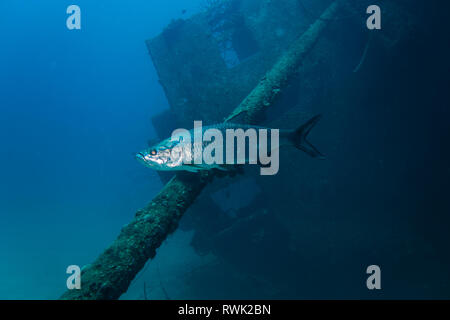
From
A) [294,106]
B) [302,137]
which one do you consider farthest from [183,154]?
[294,106]

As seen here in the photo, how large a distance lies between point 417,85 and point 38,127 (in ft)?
657

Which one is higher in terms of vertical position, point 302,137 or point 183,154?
point 302,137

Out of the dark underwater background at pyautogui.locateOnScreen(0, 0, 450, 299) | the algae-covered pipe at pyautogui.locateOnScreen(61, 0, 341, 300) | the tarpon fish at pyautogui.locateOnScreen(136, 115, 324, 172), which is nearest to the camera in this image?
the algae-covered pipe at pyautogui.locateOnScreen(61, 0, 341, 300)

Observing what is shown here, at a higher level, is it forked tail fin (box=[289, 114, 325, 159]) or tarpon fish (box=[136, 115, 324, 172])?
forked tail fin (box=[289, 114, 325, 159])

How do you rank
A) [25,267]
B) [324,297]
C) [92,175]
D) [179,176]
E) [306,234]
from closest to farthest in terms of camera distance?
[179,176]
[324,297]
[306,234]
[25,267]
[92,175]

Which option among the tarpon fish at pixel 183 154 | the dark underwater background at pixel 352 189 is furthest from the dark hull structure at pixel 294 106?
the tarpon fish at pixel 183 154

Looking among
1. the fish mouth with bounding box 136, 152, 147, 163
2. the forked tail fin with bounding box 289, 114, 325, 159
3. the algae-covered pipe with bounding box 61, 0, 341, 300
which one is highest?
the forked tail fin with bounding box 289, 114, 325, 159

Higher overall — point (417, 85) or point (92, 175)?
point (92, 175)

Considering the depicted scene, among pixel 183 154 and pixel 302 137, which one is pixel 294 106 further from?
pixel 183 154

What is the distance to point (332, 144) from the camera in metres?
8.80

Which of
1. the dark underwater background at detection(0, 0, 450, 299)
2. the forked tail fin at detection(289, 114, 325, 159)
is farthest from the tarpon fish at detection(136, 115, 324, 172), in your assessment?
the dark underwater background at detection(0, 0, 450, 299)

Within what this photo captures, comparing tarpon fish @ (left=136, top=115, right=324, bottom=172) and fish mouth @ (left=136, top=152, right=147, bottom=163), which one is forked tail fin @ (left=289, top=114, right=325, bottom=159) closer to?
tarpon fish @ (left=136, top=115, right=324, bottom=172)

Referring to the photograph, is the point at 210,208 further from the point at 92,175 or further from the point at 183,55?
the point at 92,175
